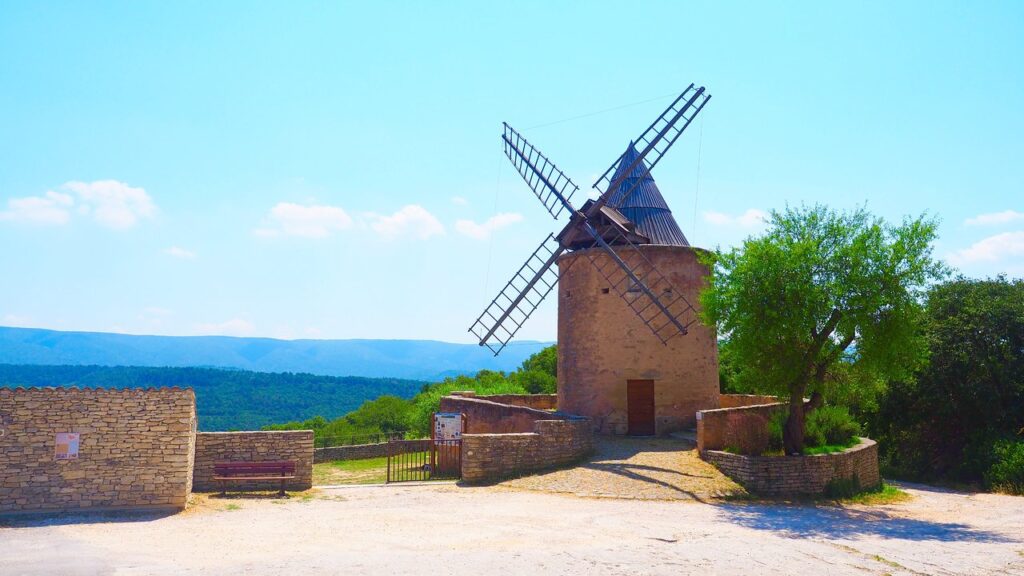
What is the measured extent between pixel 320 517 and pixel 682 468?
335 inches

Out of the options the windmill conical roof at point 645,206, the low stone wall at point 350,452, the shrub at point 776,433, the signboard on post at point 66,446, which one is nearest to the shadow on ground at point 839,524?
the shrub at point 776,433

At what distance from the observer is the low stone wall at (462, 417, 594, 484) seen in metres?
16.3

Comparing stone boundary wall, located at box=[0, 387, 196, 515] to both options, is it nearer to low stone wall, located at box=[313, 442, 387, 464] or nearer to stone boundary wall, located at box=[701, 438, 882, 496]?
stone boundary wall, located at box=[701, 438, 882, 496]

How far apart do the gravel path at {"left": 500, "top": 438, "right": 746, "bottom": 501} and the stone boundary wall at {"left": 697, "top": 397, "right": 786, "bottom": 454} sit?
592 mm

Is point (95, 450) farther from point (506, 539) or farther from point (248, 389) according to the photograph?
point (248, 389)

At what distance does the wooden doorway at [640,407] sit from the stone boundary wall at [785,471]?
4.22 m

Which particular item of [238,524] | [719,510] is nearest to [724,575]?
[719,510]

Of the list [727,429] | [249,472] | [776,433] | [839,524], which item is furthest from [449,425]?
[839,524]

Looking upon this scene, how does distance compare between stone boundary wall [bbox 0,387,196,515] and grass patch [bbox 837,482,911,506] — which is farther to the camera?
grass patch [bbox 837,482,911,506]

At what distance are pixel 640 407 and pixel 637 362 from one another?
1.36m

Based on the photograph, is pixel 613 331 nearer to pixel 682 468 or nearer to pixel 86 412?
pixel 682 468

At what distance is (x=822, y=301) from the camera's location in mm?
15898

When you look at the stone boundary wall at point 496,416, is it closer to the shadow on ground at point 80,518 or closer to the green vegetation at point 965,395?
the shadow on ground at point 80,518

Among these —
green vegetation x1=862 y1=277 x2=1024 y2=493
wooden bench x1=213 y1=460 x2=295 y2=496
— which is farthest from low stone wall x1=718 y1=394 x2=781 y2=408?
wooden bench x1=213 y1=460 x2=295 y2=496
